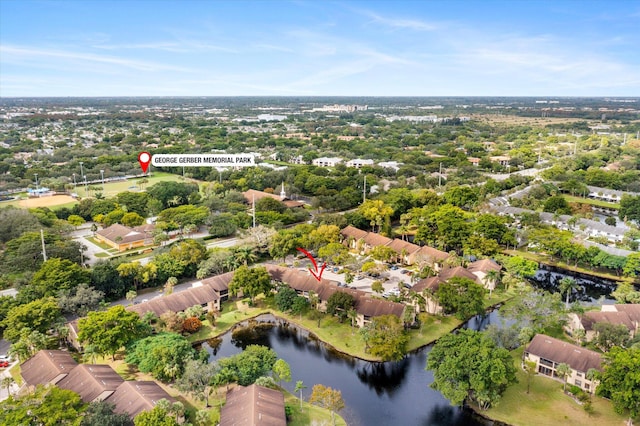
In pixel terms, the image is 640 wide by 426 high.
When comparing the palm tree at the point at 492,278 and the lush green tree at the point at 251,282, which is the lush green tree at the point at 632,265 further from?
the lush green tree at the point at 251,282

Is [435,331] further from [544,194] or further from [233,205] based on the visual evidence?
[544,194]

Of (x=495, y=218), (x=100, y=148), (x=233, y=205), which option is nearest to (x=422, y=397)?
(x=495, y=218)

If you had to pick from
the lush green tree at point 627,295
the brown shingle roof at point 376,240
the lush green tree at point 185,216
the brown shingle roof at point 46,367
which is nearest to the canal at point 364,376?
the brown shingle roof at point 46,367

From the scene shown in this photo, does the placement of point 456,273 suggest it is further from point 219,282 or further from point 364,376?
point 219,282

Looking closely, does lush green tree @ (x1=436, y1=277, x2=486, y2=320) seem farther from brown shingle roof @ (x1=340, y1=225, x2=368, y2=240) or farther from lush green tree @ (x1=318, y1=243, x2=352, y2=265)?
brown shingle roof @ (x1=340, y1=225, x2=368, y2=240)

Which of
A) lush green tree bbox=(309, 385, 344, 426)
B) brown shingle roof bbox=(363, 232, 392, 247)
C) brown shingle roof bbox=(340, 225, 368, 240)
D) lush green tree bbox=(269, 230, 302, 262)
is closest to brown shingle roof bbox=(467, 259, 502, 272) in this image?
brown shingle roof bbox=(363, 232, 392, 247)
